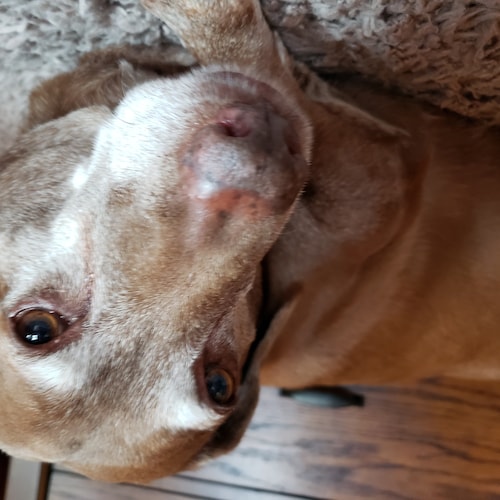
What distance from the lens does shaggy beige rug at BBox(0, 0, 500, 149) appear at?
155 centimetres

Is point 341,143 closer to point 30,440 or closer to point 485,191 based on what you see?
point 485,191

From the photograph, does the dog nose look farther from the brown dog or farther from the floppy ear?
the floppy ear

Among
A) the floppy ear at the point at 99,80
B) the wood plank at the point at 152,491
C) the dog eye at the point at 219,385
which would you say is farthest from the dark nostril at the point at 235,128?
the wood plank at the point at 152,491

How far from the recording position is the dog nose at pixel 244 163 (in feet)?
3.69

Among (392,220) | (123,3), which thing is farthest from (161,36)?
(392,220)

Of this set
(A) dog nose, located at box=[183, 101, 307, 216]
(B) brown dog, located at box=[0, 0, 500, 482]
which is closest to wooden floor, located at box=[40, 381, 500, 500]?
(B) brown dog, located at box=[0, 0, 500, 482]

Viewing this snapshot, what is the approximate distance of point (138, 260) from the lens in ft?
4.20

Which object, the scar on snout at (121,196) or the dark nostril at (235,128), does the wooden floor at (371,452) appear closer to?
the scar on snout at (121,196)

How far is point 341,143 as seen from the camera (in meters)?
1.60

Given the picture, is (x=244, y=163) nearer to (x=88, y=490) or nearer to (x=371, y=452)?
(x=371, y=452)

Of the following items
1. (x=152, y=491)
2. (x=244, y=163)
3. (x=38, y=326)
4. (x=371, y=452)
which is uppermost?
(x=244, y=163)

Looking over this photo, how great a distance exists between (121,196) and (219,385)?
0.45 metres

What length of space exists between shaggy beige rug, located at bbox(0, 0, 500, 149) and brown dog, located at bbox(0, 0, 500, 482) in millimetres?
66

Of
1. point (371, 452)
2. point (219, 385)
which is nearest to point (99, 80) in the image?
point (219, 385)
